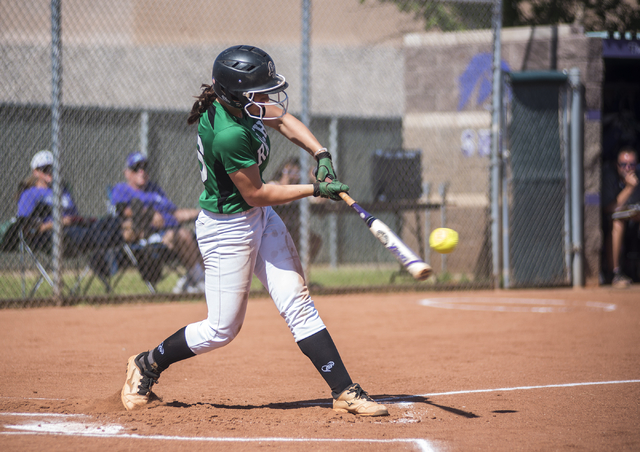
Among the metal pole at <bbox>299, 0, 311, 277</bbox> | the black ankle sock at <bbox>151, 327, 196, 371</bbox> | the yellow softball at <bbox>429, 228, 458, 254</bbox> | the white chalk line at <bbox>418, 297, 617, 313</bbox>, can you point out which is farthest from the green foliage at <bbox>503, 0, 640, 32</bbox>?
the black ankle sock at <bbox>151, 327, 196, 371</bbox>

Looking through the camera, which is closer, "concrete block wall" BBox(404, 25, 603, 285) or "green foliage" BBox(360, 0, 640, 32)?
"concrete block wall" BBox(404, 25, 603, 285)

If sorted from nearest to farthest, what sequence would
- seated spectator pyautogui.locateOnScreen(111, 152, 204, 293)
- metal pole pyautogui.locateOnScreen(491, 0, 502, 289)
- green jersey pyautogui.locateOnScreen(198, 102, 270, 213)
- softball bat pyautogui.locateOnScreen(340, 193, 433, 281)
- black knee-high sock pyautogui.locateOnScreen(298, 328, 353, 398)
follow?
softball bat pyautogui.locateOnScreen(340, 193, 433, 281) < green jersey pyautogui.locateOnScreen(198, 102, 270, 213) < black knee-high sock pyautogui.locateOnScreen(298, 328, 353, 398) < seated spectator pyautogui.locateOnScreen(111, 152, 204, 293) < metal pole pyautogui.locateOnScreen(491, 0, 502, 289)

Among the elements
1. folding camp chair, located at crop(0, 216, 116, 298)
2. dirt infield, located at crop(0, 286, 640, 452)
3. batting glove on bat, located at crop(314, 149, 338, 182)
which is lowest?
dirt infield, located at crop(0, 286, 640, 452)

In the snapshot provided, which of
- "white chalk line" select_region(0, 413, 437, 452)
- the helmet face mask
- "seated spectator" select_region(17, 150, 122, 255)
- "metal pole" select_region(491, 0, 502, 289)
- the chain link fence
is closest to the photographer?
"white chalk line" select_region(0, 413, 437, 452)

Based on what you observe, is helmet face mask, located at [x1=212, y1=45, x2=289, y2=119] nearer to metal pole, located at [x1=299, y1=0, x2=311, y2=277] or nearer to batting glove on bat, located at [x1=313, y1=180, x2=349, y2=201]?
batting glove on bat, located at [x1=313, y1=180, x2=349, y2=201]

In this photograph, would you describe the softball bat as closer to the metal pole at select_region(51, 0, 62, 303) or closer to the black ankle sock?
the black ankle sock

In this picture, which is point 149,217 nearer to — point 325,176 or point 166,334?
point 166,334

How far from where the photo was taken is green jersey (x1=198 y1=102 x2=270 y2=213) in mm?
3568

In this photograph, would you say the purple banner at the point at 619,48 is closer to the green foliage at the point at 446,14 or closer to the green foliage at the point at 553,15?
the green foliage at the point at 446,14

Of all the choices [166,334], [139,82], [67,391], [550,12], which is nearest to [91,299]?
[166,334]

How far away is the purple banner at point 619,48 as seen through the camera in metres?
10.5

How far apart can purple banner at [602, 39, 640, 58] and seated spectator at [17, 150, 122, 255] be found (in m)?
7.58

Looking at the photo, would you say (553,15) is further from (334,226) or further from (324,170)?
(324,170)

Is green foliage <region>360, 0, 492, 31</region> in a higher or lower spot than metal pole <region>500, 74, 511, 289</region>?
higher
